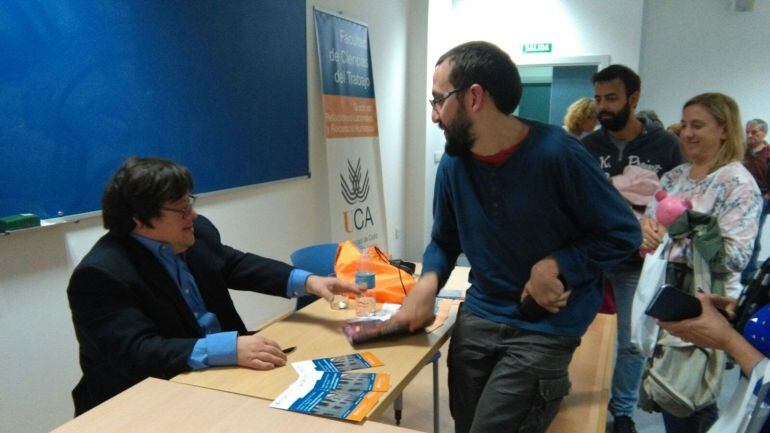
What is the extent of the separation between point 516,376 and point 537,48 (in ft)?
17.9

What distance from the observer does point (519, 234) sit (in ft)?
4.45

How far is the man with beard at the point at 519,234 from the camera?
4.24 feet

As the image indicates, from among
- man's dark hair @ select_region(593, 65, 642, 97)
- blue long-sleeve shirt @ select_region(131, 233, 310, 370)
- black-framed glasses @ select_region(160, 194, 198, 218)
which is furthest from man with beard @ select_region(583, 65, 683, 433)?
black-framed glasses @ select_region(160, 194, 198, 218)

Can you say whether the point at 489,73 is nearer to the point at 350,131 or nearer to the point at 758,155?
the point at 350,131

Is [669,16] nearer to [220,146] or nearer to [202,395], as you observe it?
[220,146]

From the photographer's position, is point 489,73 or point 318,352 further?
point 318,352

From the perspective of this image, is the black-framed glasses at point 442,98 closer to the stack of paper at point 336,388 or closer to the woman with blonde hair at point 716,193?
the stack of paper at point 336,388

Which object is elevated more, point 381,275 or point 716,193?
point 716,193

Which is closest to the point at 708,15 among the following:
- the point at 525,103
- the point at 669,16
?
the point at 669,16

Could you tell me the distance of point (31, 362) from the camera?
2.19 metres

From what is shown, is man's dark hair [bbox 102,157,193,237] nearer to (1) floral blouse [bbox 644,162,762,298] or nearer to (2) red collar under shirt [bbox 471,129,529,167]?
(2) red collar under shirt [bbox 471,129,529,167]

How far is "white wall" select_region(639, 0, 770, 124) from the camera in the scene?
559cm

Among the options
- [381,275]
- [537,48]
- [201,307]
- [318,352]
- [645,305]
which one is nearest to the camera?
[318,352]

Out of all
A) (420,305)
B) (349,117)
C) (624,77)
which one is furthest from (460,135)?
(349,117)
